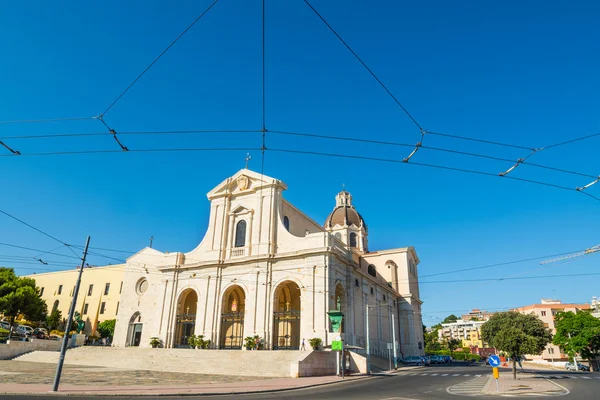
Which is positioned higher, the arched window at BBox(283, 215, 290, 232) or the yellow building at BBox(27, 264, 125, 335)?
the arched window at BBox(283, 215, 290, 232)

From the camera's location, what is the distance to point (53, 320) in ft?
170

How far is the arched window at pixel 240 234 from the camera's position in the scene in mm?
39344

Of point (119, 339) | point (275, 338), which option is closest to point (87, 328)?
point (119, 339)

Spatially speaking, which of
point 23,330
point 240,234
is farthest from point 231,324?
point 23,330

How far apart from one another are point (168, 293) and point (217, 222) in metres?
8.67

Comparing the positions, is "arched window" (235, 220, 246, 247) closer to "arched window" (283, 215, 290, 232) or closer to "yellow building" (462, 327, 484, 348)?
"arched window" (283, 215, 290, 232)

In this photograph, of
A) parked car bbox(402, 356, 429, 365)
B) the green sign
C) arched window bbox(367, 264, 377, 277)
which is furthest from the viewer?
arched window bbox(367, 264, 377, 277)

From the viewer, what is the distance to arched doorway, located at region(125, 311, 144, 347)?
1641 inches

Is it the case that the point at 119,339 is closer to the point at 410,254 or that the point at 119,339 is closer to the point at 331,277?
the point at 331,277

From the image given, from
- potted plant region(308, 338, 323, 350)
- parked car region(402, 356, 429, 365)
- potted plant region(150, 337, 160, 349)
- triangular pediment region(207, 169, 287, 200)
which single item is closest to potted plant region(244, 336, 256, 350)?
potted plant region(308, 338, 323, 350)

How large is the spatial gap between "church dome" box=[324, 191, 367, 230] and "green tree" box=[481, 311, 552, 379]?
121 feet

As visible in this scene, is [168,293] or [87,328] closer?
[168,293]

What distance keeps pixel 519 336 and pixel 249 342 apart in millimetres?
19679

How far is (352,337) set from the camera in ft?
113
